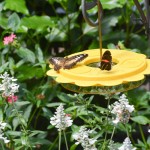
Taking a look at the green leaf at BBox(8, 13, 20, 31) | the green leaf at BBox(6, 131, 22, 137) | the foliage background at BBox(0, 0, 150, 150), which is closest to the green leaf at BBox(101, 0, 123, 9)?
the foliage background at BBox(0, 0, 150, 150)

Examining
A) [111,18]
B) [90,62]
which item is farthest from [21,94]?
[90,62]

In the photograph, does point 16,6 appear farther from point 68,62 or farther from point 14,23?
point 68,62

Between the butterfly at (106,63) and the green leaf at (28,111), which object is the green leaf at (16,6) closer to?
the green leaf at (28,111)

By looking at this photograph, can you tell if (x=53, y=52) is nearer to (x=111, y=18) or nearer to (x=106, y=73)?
(x=111, y=18)

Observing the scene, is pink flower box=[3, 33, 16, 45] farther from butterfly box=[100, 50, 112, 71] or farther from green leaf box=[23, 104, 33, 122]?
butterfly box=[100, 50, 112, 71]

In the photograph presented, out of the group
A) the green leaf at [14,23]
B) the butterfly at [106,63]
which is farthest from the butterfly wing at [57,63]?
the green leaf at [14,23]

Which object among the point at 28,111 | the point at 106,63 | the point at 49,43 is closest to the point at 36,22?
the point at 49,43

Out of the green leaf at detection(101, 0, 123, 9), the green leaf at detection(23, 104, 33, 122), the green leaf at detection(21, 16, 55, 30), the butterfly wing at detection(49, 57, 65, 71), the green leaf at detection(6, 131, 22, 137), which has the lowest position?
the green leaf at detection(23, 104, 33, 122)
